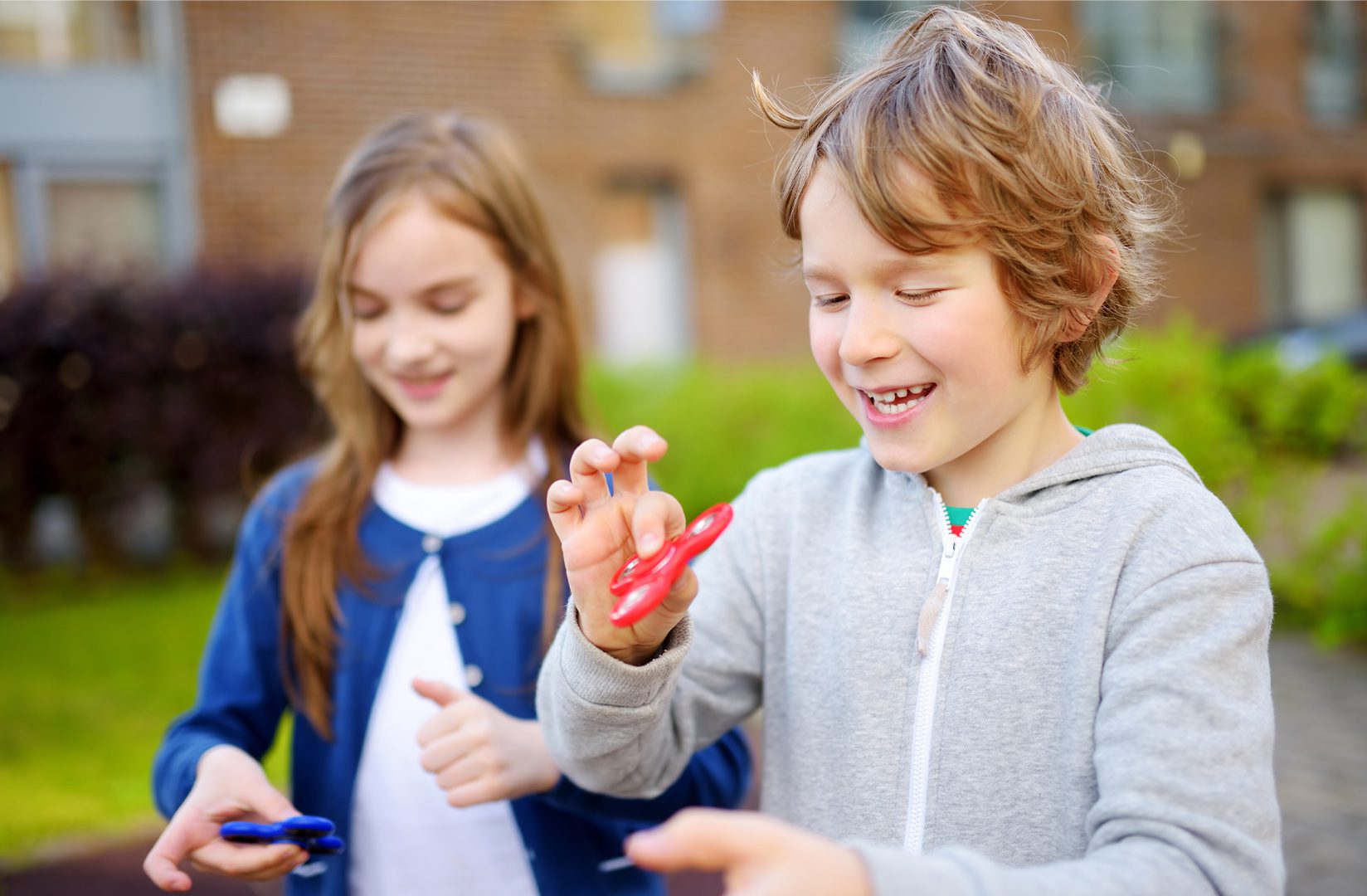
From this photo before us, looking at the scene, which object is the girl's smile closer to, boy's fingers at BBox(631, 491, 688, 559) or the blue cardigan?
the blue cardigan

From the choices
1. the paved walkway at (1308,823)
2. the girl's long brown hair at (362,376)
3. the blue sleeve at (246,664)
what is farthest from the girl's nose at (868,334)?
the paved walkway at (1308,823)

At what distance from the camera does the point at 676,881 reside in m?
3.73

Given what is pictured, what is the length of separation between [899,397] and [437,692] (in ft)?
2.62

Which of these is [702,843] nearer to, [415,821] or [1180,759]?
[1180,759]

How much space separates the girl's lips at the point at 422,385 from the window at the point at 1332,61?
1644 cm

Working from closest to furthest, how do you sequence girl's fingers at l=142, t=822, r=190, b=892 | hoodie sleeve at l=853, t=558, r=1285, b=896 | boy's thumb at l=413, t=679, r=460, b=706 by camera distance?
hoodie sleeve at l=853, t=558, r=1285, b=896 < girl's fingers at l=142, t=822, r=190, b=892 < boy's thumb at l=413, t=679, r=460, b=706

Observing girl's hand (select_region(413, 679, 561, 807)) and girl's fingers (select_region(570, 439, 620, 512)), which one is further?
girl's hand (select_region(413, 679, 561, 807))

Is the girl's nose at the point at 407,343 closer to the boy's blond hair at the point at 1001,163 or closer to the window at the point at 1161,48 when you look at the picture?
the boy's blond hair at the point at 1001,163

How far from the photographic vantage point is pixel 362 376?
7.44 feet

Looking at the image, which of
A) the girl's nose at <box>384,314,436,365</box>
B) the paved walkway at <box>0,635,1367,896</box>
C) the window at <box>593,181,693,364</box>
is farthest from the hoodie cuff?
the window at <box>593,181,693,364</box>

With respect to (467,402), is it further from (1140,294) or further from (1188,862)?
(1188,862)

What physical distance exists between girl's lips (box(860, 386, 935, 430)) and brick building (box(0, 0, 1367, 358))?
5.38 meters

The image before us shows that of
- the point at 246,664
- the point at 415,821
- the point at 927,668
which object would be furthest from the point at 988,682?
the point at 246,664

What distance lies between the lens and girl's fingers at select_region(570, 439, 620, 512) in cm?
130
